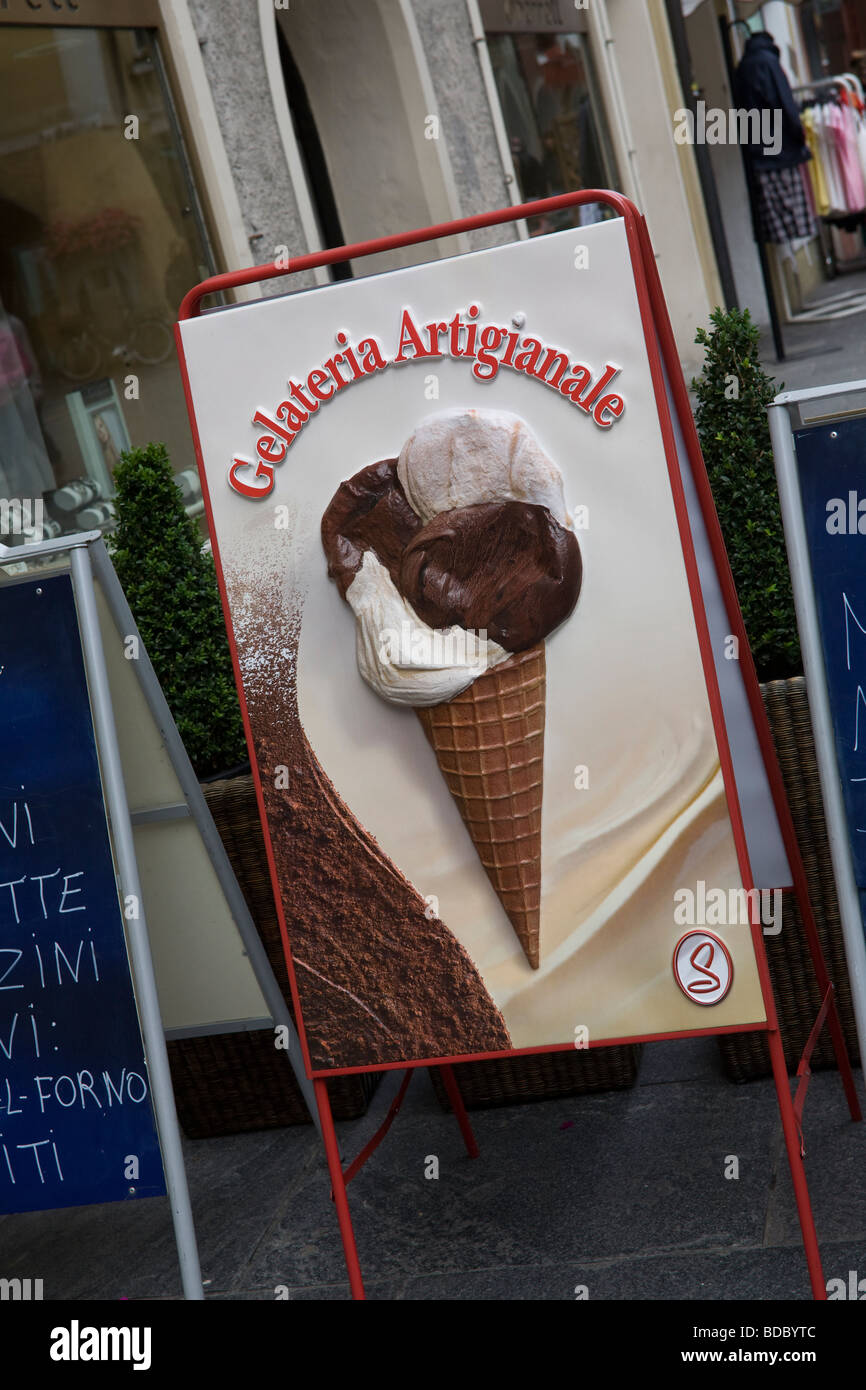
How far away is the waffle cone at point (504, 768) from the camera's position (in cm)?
244

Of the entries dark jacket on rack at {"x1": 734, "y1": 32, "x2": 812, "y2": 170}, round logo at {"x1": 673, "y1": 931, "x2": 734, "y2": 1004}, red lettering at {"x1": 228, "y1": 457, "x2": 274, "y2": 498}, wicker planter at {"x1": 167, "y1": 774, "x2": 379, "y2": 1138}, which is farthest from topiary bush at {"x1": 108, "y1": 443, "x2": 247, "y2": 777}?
dark jacket on rack at {"x1": 734, "y1": 32, "x2": 812, "y2": 170}

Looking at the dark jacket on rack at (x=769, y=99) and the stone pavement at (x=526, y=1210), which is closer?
the stone pavement at (x=526, y=1210)

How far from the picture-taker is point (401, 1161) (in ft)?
11.5

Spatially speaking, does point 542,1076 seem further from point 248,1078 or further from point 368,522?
point 368,522

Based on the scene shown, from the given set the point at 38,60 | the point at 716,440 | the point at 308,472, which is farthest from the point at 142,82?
the point at 308,472

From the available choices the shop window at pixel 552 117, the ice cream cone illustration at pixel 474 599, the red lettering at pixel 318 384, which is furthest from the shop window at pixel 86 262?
the shop window at pixel 552 117

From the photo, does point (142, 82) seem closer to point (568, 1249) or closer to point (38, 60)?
point (38, 60)

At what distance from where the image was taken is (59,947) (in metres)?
2.77

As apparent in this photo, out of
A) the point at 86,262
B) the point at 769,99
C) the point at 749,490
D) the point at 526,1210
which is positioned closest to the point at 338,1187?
the point at 526,1210

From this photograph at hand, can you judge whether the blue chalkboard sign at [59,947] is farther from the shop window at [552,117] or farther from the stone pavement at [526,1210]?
the shop window at [552,117]

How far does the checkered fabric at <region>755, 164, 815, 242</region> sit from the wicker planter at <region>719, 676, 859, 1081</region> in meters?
8.97

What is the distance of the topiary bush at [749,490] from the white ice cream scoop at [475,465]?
112 centimetres
